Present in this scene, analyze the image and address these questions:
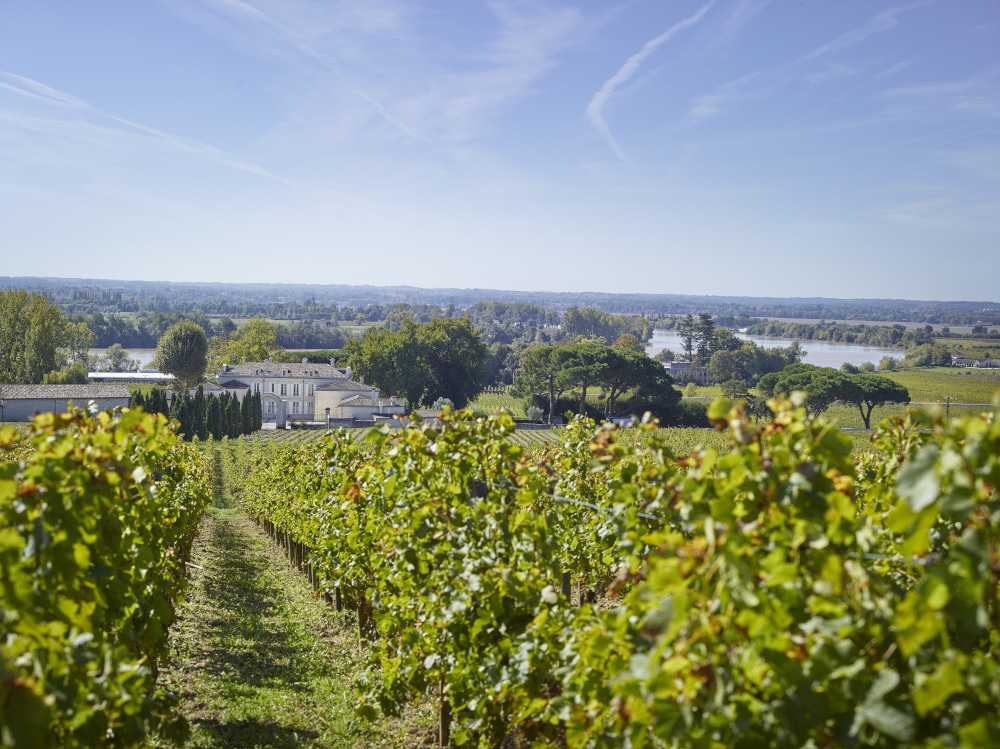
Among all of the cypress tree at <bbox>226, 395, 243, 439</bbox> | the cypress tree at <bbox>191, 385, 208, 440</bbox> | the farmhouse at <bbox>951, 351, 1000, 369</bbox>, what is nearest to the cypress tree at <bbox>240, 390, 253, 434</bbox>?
the cypress tree at <bbox>226, 395, 243, 439</bbox>

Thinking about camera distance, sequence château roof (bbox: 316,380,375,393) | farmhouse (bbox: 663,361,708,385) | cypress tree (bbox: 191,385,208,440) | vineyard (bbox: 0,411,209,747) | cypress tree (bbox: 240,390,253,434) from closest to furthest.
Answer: vineyard (bbox: 0,411,209,747) → cypress tree (bbox: 191,385,208,440) → cypress tree (bbox: 240,390,253,434) → château roof (bbox: 316,380,375,393) → farmhouse (bbox: 663,361,708,385)

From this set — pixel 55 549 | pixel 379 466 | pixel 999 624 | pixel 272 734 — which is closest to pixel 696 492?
pixel 999 624

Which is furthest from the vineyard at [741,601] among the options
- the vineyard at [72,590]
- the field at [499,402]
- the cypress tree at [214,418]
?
the field at [499,402]

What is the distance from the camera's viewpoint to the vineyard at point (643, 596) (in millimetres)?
2172

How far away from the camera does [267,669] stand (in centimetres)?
897

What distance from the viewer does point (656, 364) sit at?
67938 mm

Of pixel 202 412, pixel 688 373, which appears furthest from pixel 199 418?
pixel 688 373

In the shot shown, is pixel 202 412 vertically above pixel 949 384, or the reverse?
pixel 949 384

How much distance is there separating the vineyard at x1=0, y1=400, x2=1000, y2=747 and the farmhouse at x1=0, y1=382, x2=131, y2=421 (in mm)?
55741

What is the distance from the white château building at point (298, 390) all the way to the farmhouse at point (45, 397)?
10931mm

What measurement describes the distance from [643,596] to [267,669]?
7.41m

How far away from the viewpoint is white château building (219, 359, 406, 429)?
67.8m

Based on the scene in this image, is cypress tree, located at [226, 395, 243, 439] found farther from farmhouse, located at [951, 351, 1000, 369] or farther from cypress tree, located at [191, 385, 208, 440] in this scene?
farmhouse, located at [951, 351, 1000, 369]

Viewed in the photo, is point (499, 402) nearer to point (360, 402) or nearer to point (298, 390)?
point (298, 390)
